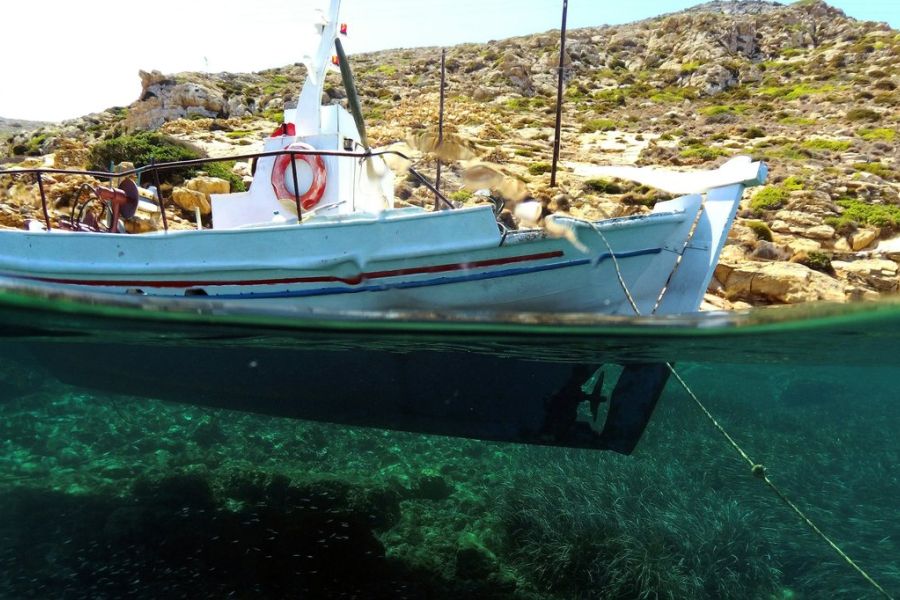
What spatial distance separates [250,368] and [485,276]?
3.95 m

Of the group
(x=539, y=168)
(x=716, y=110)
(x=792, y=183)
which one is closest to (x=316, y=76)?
(x=539, y=168)

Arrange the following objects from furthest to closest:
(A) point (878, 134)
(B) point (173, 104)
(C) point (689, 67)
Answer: (C) point (689, 67)
(B) point (173, 104)
(A) point (878, 134)

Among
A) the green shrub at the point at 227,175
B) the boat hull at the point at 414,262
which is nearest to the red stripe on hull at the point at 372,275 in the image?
the boat hull at the point at 414,262

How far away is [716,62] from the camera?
185 ft

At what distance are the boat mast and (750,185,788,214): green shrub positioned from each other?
60.6 ft

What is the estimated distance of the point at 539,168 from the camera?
28859 millimetres

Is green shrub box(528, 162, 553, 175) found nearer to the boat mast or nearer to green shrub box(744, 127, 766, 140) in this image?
green shrub box(744, 127, 766, 140)

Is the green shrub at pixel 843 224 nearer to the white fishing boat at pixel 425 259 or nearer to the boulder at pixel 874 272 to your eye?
the boulder at pixel 874 272

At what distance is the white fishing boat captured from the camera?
7.74m

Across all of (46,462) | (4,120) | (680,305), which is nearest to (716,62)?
(680,305)

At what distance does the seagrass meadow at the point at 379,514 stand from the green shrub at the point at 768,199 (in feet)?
40.1

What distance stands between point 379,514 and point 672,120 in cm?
4196

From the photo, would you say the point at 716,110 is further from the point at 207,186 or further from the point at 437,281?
the point at 437,281

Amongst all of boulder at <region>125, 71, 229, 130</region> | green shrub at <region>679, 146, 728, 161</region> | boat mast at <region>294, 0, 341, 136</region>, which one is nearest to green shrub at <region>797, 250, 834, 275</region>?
green shrub at <region>679, 146, 728, 161</region>
